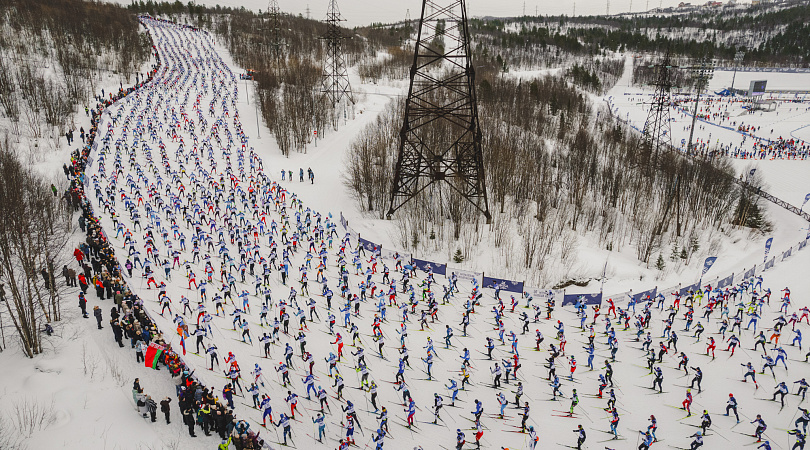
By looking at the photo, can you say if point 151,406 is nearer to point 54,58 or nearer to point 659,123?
point 659,123

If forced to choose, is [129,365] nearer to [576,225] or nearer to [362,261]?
[362,261]

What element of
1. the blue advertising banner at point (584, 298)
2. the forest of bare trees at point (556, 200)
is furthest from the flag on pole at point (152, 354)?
the forest of bare trees at point (556, 200)

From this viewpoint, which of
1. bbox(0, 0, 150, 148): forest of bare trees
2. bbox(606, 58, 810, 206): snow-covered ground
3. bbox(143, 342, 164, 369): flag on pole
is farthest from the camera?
bbox(606, 58, 810, 206): snow-covered ground

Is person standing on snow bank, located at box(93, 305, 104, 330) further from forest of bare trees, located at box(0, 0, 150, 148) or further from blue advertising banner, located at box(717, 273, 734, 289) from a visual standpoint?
forest of bare trees, located at box(0, 0, 150, 148)

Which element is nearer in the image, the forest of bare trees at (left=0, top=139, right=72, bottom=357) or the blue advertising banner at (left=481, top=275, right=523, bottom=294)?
the forest of bare trees at (left=0, top=139, right=72, bottom=357)

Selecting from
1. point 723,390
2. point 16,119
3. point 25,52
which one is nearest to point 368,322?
point 723,390

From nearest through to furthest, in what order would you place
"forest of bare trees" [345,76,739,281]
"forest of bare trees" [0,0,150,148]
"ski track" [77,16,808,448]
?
"ski track" [77,16,808,448] → "forest of bare trees" [345,76,739,281] → "forest of bare trees" [0,0,150,148]

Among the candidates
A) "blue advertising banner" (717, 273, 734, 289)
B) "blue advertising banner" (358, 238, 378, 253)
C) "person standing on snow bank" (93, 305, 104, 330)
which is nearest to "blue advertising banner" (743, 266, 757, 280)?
"blue advertising banner" (717, 273, 734, 289)

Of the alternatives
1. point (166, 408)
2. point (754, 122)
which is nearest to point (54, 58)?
point (166, 408)
